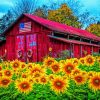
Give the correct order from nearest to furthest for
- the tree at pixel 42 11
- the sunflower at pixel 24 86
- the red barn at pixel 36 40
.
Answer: the sunflower at pixel 24 86 → the red barn at pixel 36 40 → the tree at pixel 42 11

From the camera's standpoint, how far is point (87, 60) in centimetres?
571

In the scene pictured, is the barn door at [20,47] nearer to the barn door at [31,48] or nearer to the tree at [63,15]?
the barn door at [31,48]

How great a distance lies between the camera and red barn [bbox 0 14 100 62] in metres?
32.1

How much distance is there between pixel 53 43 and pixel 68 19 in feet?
68.9

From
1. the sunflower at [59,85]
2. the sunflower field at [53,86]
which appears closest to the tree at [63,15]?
the sunflower field at [53,86]

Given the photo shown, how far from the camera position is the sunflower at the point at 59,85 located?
4191 mm

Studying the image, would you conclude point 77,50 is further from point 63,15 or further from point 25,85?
point 25,85

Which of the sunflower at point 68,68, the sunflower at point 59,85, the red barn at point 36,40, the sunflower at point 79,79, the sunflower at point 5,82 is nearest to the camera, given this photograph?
the sunflower at point 59,85

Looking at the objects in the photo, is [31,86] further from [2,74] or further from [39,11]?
[39,11]

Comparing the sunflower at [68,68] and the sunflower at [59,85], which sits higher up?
the sunflower at [68,68]

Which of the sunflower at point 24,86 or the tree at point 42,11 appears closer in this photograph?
the sunflower at point 24,86

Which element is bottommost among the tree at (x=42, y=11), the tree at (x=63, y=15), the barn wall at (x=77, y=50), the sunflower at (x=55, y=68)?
the sunflower at (x=55, y=68)

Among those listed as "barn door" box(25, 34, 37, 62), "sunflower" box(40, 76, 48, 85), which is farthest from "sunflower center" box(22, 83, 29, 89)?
"barn door" box(25, 34, 37, 62)

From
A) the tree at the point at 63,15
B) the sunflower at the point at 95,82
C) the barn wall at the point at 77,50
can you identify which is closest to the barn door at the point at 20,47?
the barn wall at the point at 77,50
